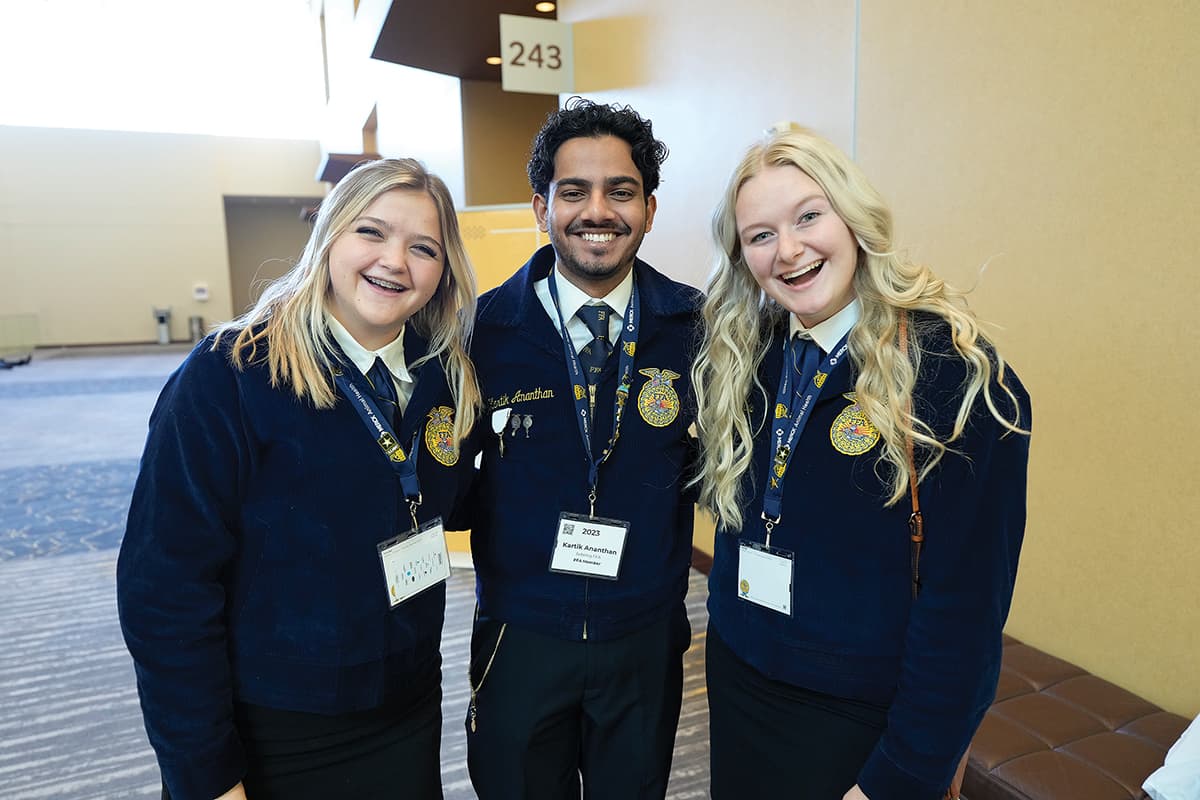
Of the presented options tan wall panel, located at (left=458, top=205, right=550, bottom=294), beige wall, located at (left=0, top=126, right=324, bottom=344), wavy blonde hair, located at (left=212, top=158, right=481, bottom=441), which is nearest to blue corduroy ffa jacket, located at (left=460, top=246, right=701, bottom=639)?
wavy blonde hair, located at (left=212, top=158, right=481, bottom=441)

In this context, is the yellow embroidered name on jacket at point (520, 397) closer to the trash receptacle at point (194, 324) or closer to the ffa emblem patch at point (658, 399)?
the ffa emblem patch at point (658, 399)

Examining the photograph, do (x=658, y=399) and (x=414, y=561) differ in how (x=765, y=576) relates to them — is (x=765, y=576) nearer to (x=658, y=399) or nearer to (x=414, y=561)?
(x=658, y=399)

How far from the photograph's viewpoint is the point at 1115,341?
87.2 inches

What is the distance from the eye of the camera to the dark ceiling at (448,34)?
5.98m

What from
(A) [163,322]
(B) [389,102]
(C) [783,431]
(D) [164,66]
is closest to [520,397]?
(C) [783,431]

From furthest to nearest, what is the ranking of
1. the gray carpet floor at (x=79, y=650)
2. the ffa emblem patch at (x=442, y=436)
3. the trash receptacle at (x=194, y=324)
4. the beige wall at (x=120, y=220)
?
1. the trash receptacle at (x=194, y=324)
2. the beige wall at (x=120, y=220)
3. the gray carpet floor at (x=79, y=650)
4. the ffa emblem patch at (x=442, y=436)

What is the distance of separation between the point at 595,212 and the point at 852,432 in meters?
0.84

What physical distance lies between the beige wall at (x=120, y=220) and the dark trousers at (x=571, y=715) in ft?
64.0

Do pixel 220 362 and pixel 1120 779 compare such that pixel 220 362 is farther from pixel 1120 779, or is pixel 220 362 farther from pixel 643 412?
pixel 1120 779

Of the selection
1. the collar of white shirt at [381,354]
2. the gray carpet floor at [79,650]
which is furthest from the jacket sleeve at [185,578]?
the gray carpet floor at [79,650]

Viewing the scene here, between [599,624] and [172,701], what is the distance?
84 centimetres

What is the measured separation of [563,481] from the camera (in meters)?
1.73

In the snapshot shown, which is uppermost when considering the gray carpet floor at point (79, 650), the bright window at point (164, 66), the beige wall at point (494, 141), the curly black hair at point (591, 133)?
the bright window at point (164, 66)

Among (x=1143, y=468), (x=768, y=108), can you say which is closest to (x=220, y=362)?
(x=1143, y=468)
